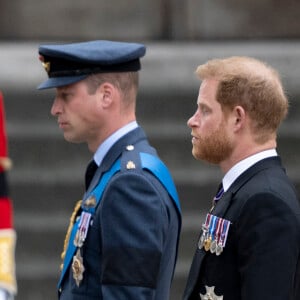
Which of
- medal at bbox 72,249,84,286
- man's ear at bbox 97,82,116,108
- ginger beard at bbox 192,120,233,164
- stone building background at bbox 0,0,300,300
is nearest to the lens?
ginger beard at bbox 192,120,233,164

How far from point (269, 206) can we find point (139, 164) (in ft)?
1.78

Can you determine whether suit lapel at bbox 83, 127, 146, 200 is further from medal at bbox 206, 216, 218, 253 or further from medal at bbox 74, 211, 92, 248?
medal at bbox 206, 216, 218, 253

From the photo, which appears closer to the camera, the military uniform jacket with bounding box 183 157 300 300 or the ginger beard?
the military uniform jacket with bounding box 183 157 300 300

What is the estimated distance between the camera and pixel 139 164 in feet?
12.3

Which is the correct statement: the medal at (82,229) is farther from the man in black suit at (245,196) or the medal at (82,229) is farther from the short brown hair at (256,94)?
the short brown hair at (256,94)

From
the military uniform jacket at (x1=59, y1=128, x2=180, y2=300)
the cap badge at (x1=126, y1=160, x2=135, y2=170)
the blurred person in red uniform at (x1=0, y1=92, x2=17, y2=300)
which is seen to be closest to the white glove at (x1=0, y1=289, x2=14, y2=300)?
the blurred person in red uniform at (x1=0, y1=92, x2=17, y2=300)

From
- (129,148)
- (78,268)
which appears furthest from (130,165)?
(78,268)

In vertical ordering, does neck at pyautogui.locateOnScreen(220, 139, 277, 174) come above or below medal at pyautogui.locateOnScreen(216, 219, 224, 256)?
above

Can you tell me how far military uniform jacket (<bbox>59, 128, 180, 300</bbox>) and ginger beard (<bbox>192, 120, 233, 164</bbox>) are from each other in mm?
223

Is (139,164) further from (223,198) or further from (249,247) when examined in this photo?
(249,247)

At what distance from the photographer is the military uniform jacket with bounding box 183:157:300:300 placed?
129 inches

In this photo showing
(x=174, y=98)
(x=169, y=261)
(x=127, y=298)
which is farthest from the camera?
(x=174, y=98)

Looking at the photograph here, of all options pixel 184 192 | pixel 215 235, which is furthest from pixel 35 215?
pixel 215 235

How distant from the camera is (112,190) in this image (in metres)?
3.65
